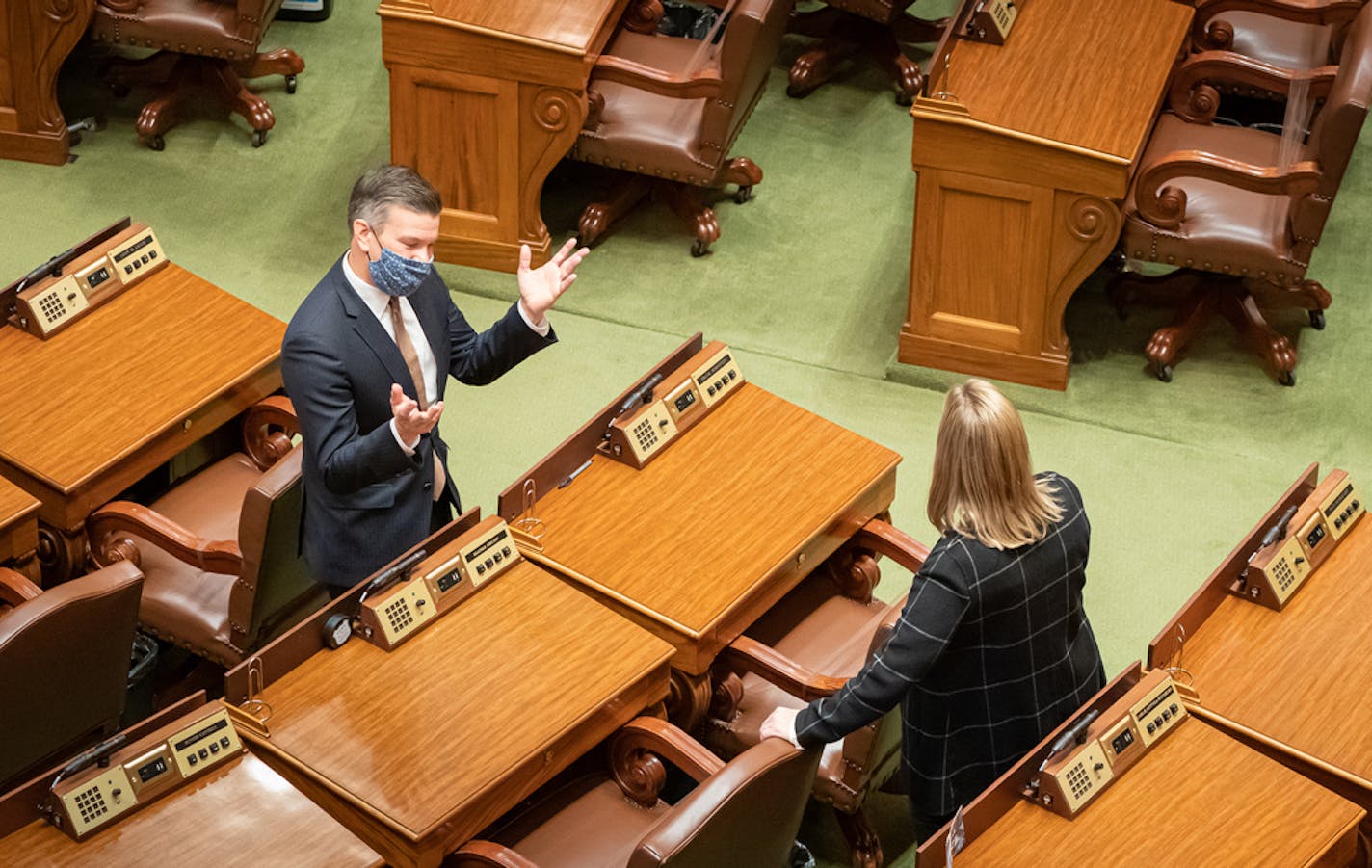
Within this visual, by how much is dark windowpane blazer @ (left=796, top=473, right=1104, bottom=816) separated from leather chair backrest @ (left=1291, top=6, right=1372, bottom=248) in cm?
193

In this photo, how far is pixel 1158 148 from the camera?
5.36 metres

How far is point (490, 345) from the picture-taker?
372 cm

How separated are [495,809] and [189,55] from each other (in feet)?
11.7

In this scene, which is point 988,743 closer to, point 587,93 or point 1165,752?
point 1165,752

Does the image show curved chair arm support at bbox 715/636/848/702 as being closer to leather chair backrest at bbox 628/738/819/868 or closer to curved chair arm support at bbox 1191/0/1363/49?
leather chair backrest at bbox 628/738/819/868

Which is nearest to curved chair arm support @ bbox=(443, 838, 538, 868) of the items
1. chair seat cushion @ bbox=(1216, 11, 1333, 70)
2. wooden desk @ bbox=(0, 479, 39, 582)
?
wooden desk @ bbox=(0, 479, 39, 582)

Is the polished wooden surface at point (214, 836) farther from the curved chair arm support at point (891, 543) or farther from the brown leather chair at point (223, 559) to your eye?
the curved chair arm support at point (891, 543)

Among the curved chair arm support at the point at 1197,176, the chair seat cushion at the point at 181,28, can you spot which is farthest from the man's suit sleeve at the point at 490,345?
the chair seat cushion at the point at 181,28

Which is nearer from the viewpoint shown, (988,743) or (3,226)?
(988,743)

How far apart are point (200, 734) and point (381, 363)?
2.32 ft

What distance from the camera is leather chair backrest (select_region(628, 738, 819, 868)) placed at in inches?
117

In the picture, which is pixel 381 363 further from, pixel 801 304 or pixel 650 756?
pixel 801 304

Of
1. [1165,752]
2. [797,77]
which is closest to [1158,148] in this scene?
[797,77]

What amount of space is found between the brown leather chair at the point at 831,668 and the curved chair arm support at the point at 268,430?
111 centimetres
